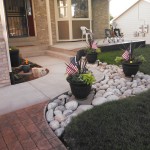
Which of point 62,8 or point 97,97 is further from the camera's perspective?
point 62,8

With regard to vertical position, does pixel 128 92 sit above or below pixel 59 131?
above

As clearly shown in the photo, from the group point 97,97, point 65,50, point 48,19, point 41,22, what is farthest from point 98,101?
point 41,22

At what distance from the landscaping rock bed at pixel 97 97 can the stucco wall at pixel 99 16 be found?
576 centimetres

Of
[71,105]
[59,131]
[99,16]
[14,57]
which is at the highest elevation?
[99,16]

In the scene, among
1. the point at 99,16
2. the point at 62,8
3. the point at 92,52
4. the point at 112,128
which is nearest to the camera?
the point at 112,128

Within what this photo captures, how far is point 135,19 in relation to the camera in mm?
11227

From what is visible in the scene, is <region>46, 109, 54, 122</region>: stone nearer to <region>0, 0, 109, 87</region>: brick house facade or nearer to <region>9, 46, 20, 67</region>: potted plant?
<region>9, 46, 20, 67</region>: potted plant

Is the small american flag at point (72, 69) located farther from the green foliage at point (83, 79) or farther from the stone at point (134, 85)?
the stone at point (134, 85)

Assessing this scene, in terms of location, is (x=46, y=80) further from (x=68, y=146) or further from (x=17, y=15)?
(x=17, y=15)

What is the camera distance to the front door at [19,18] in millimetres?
8086

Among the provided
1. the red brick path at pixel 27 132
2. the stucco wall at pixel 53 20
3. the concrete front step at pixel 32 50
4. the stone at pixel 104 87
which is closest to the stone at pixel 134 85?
the stone at pixel 104 87

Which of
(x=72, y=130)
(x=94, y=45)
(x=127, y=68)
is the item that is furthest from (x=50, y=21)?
(x=72, y=130)

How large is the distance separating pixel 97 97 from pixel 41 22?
5.87m

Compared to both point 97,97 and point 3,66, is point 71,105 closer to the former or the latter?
point 97,97
